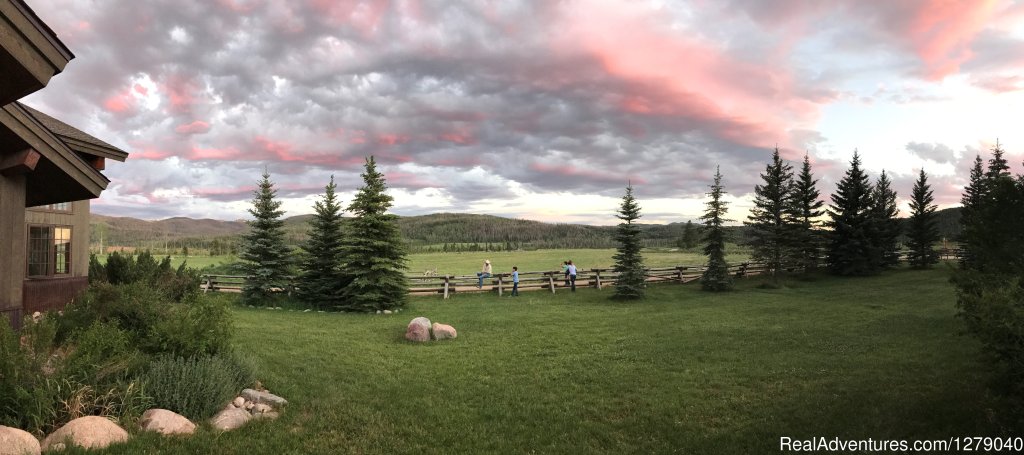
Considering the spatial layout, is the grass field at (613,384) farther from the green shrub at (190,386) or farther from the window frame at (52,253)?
the window frame at (52,253)

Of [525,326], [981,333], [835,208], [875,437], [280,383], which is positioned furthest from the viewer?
[835,208]

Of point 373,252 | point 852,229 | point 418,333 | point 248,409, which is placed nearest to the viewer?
point 248,409

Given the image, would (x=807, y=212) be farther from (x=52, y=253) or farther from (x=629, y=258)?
(x=52, y=253)

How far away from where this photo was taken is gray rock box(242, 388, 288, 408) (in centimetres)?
775

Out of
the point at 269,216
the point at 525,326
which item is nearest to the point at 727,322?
the point at 525,326

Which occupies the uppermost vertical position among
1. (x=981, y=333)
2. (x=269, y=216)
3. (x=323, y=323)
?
(x=269, y=216)

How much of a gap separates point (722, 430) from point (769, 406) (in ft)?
5.15

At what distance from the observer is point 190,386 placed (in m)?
7.16

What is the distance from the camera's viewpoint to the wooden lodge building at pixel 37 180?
5.66 metres

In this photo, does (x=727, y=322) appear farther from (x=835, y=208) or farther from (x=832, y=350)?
(x=835, y=208)

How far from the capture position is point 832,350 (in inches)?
484

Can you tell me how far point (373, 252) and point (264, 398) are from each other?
15.0m

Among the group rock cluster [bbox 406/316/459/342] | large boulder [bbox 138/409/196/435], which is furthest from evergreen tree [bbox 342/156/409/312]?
large boulder [bbox 138/409/196/435]

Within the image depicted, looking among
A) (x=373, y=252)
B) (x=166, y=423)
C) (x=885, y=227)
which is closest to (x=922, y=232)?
(x=885, y=227)
